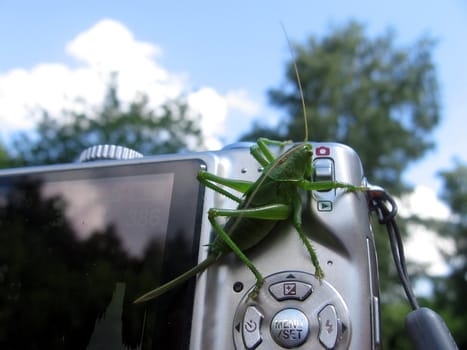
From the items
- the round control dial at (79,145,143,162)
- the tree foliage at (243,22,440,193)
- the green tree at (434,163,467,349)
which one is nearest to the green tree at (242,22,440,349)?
the tree foliage at (243,22,440,193)

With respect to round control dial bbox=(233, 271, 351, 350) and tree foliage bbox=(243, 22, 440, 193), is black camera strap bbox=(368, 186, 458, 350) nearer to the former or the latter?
round control dial bbox=(233, 271, 351, 350)

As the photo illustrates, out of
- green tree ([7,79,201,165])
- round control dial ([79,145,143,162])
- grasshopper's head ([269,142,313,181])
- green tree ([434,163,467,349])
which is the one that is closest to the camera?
grasshopper's head ([269,142,313,181])

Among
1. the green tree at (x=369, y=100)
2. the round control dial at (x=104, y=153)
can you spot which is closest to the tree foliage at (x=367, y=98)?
the green tree at (x=369, y=100)

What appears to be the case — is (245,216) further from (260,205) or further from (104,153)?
(104,153)

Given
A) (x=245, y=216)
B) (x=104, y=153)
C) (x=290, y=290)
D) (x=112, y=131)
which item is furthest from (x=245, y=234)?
(x=112, y=131)

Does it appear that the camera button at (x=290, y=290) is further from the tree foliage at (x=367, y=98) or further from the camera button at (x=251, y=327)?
the tree foliage at (x=367, y=98)

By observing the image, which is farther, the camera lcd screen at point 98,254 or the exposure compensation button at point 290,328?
the camera lcd screen at point 98,254
